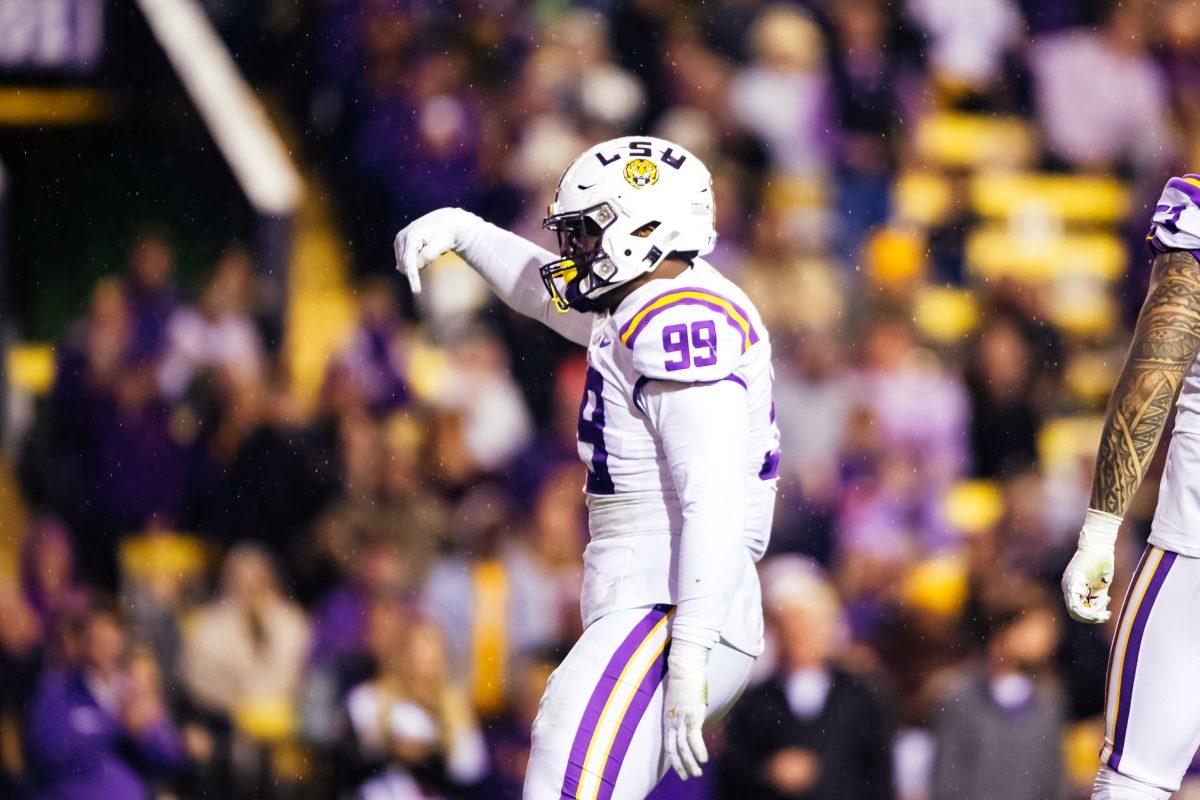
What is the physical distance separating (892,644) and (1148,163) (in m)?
2.79

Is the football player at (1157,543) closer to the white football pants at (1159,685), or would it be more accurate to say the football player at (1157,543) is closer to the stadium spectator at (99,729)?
the white football pants at (1159,685)

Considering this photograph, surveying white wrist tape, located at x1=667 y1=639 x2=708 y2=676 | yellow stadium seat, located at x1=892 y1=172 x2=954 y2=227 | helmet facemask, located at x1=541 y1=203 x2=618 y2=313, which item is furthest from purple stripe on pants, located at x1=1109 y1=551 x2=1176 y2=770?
yellow stadium seat, located at x1=892 y1=172 x2=954 y2=227

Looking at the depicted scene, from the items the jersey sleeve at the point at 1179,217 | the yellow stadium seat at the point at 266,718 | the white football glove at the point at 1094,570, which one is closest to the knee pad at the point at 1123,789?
the white football glove at the point at 1094,570

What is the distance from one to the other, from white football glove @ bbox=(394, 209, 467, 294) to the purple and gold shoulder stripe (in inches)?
24.3

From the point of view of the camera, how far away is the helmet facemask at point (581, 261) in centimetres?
346

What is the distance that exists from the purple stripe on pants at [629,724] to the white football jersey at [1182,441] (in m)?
1.02

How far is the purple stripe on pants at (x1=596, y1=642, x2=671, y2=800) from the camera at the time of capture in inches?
128

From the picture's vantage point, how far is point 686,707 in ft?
10.6

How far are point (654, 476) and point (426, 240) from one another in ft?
2.84

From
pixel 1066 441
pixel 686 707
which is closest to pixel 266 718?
pixel 1066 441

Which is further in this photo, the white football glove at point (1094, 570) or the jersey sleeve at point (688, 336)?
the white football glove at point (1094, 570)

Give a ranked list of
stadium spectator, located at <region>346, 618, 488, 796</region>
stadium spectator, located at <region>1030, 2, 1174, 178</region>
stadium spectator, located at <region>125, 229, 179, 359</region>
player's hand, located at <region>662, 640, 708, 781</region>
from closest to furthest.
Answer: player's hand, located at <region>662, 640, 708, 781</region>
stadium spectator, located at <region>346, 618, 488, 796</region>
stadium spectator, located at <region>125, 229, 179, 359</region>
stadium spectator, located at <region>1030, 2, 1174, 178</region>

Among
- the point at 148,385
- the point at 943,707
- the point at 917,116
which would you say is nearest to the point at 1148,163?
the point at 917,116

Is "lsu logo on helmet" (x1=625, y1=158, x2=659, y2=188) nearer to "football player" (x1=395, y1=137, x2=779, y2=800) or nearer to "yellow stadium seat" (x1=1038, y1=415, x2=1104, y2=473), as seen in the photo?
"football player" (x1=395, y1=137, x2=779, y2=800)
